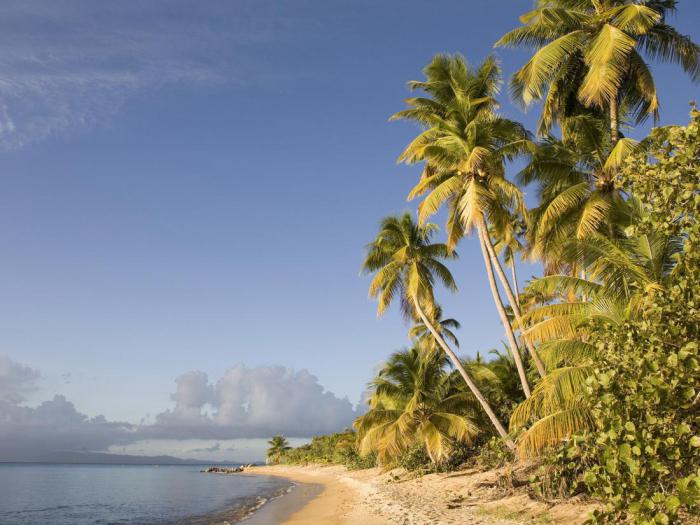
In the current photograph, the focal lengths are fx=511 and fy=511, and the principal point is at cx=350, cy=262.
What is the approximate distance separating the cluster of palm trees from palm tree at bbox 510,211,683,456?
3 cm

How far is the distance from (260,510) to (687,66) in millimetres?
23028

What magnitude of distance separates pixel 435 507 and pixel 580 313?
7.14 metres

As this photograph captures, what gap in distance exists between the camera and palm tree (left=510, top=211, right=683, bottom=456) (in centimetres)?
962

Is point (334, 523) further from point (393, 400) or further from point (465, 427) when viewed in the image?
point (393, 400)

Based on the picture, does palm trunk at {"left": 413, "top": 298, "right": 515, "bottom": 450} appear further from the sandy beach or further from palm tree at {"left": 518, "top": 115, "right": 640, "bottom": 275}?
palm tree at {"left": 518, "top": 115, "right": 640, "bottom": 275}

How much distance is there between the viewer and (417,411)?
76.3ft

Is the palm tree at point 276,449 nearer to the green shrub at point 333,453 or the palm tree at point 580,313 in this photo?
the green shrub at point 333,453

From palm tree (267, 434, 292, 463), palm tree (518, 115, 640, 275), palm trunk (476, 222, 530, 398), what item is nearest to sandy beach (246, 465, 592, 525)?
palm trunk (476, 222, 530, 398)

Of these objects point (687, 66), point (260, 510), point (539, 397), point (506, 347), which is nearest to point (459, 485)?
point (506, 347)

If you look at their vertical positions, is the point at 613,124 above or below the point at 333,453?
above

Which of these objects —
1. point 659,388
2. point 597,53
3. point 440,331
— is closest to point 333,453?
point 440,331

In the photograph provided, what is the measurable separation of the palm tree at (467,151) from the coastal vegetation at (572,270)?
7cm

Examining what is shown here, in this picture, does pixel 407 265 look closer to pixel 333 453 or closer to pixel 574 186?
pixel 574 186

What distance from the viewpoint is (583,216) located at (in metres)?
12.7
